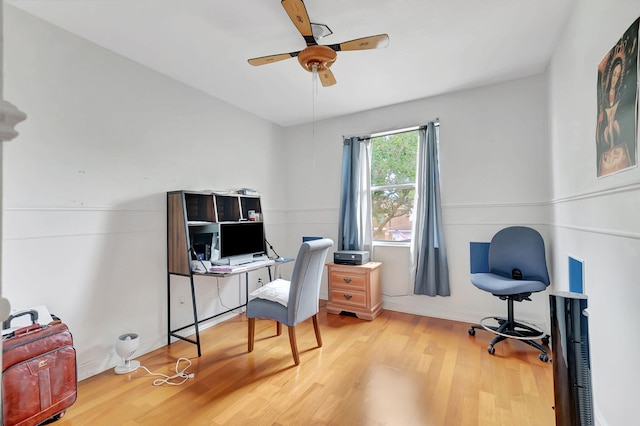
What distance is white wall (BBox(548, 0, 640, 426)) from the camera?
1.29 meters

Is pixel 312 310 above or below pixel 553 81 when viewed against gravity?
below

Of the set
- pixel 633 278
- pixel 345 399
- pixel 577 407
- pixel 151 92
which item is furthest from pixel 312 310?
pixel 151 92

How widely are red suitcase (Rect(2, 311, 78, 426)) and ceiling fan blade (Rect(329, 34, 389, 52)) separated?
2569 mm

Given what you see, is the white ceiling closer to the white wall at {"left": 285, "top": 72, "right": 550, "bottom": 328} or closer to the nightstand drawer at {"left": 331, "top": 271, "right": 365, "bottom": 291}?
the white wall at {"left": 285, "top": 72, "right": 550, "bottom": 328}

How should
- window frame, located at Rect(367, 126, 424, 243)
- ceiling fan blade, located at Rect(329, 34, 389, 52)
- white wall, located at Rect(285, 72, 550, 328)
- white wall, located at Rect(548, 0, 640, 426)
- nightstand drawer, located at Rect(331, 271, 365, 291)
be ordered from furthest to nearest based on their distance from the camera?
window frame, located at Rect(367, 126, 424, 243), nightstand drawer, located at Rect(331, 271, 365, 291), white wall, located at Rect(285, 72, 550, 328), ceiling fan blade, located at Rect(329, 34, 389, 52), white wall, located at Rect(548, 0, 640, 426)

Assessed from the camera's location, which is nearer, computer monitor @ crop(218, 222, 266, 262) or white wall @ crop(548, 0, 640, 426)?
white wall @ crop(548, 0, 640, 426)

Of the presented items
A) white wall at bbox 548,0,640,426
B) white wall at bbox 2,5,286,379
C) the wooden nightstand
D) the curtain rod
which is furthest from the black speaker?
white wall at bbox 2,5,286,379

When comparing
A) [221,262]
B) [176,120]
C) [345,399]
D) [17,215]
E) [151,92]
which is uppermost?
[151,92]

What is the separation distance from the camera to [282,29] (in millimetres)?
2225

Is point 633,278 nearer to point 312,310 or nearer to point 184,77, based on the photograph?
point 312,310

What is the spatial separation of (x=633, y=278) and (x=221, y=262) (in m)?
2.84

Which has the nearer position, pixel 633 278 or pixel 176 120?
pixel 633 278

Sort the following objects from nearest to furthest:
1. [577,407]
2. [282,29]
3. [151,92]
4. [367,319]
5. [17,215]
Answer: [577,407]
[17,215]
[282,29]
[151,92]
[367,319]

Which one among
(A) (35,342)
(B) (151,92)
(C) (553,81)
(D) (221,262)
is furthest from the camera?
(D) (221,262)
